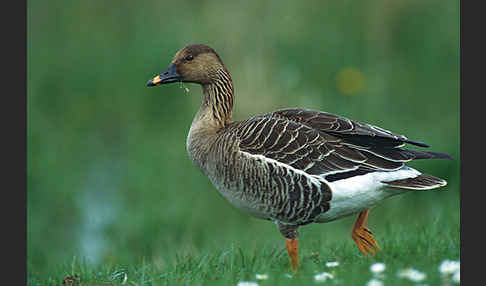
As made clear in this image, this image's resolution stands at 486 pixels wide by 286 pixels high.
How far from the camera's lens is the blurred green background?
957 cm

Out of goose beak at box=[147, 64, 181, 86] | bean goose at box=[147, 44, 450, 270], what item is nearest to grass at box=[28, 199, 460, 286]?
bean goose at box=[147, 44, 450, 270]

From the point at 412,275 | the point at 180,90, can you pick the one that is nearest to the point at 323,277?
the point at 412,275

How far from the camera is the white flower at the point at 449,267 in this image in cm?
442

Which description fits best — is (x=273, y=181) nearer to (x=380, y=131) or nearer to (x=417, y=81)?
(x=380, y=131)

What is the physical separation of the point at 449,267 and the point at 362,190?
1344mm

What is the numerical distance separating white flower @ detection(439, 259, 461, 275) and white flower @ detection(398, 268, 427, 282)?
0.44 ft

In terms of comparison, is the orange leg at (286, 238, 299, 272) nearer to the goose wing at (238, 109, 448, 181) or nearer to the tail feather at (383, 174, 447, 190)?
the goose wing at (238, 109, 448, 181)

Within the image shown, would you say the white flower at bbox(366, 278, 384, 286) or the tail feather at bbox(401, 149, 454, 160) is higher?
the tail feather at bbox(401, 149, 454, 160)

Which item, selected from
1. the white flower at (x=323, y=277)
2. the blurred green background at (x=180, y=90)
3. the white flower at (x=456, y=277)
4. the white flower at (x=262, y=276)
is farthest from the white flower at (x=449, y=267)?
the blurred green background at (x=180, y=90)

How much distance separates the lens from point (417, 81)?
11.7m

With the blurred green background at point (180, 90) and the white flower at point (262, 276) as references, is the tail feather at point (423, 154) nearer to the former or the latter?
the white flower at point (262, 276)

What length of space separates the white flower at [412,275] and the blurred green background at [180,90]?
4.64 metres

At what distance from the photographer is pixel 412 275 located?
→ 14.3 feet

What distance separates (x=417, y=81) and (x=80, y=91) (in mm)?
6171
